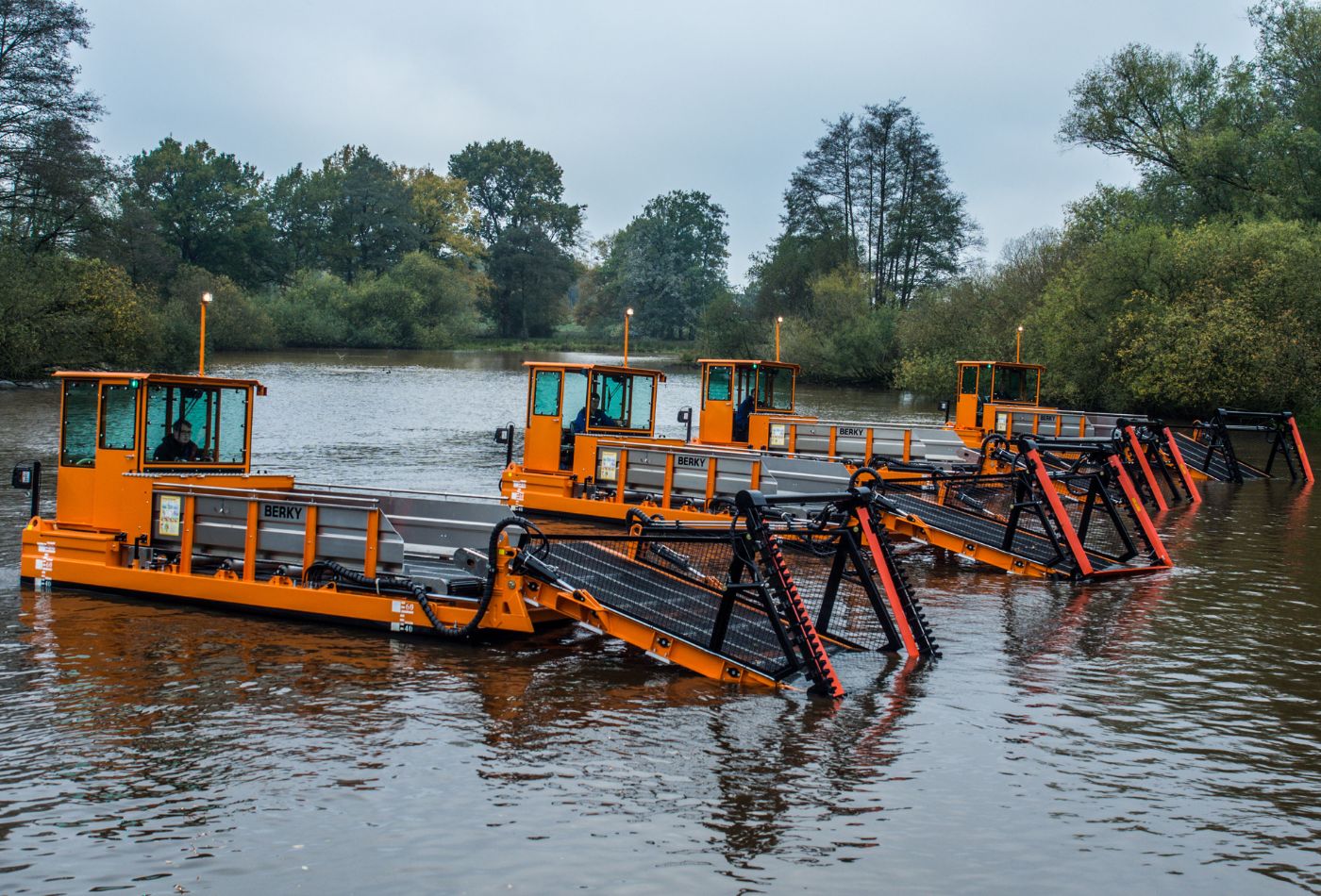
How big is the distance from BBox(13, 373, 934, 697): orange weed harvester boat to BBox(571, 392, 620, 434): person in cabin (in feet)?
20.3

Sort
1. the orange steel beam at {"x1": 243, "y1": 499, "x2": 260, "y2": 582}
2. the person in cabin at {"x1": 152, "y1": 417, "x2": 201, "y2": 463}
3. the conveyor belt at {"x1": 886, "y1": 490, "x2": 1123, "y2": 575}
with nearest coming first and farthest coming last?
the orange steel beam at {"x1": 243, "y1": 499, "x2": 260, "y2": 582} → the person in cabin at {"x1": 152, "y1": 417, "x2": 201, "y2": 463} → the conveyor belt at {"x1": 886, "y1": 490, "x2": 1123, "y2": 575}

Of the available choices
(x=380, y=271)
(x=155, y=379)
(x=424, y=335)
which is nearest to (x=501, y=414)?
(x=155, y=379)

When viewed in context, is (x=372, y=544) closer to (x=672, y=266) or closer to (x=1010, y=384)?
(x=1010, y=384)

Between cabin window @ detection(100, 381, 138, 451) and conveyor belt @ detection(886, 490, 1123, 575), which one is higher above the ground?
cabin window @ detection(100, 381, 138, 451)

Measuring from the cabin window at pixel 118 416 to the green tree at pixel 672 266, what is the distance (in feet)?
334

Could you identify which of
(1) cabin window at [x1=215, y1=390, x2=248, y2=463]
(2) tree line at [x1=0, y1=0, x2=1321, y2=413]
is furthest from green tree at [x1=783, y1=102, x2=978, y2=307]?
(1) cabin window at [x1=215, y1=390, x2=248, y2=463]

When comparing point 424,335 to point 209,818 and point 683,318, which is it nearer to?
point 683,318

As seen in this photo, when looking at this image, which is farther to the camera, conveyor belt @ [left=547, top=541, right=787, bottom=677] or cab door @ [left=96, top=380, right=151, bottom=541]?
cab door @ [left=96, top=380, right=151, bottom=541]

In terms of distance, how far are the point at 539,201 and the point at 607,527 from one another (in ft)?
381

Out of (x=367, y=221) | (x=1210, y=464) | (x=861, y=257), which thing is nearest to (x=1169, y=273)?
(x=1210, y=464)

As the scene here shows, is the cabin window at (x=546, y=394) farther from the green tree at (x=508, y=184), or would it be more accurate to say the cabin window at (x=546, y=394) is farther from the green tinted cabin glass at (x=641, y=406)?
the green tree at (x=508, y=184)

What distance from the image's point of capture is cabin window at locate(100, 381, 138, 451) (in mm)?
12766

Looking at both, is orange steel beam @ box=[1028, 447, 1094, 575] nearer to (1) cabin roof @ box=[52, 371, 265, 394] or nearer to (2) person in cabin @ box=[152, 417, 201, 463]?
(1) cabin roof @ box=[52, 371, 265, 394]

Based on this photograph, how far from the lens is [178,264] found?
8438cm
